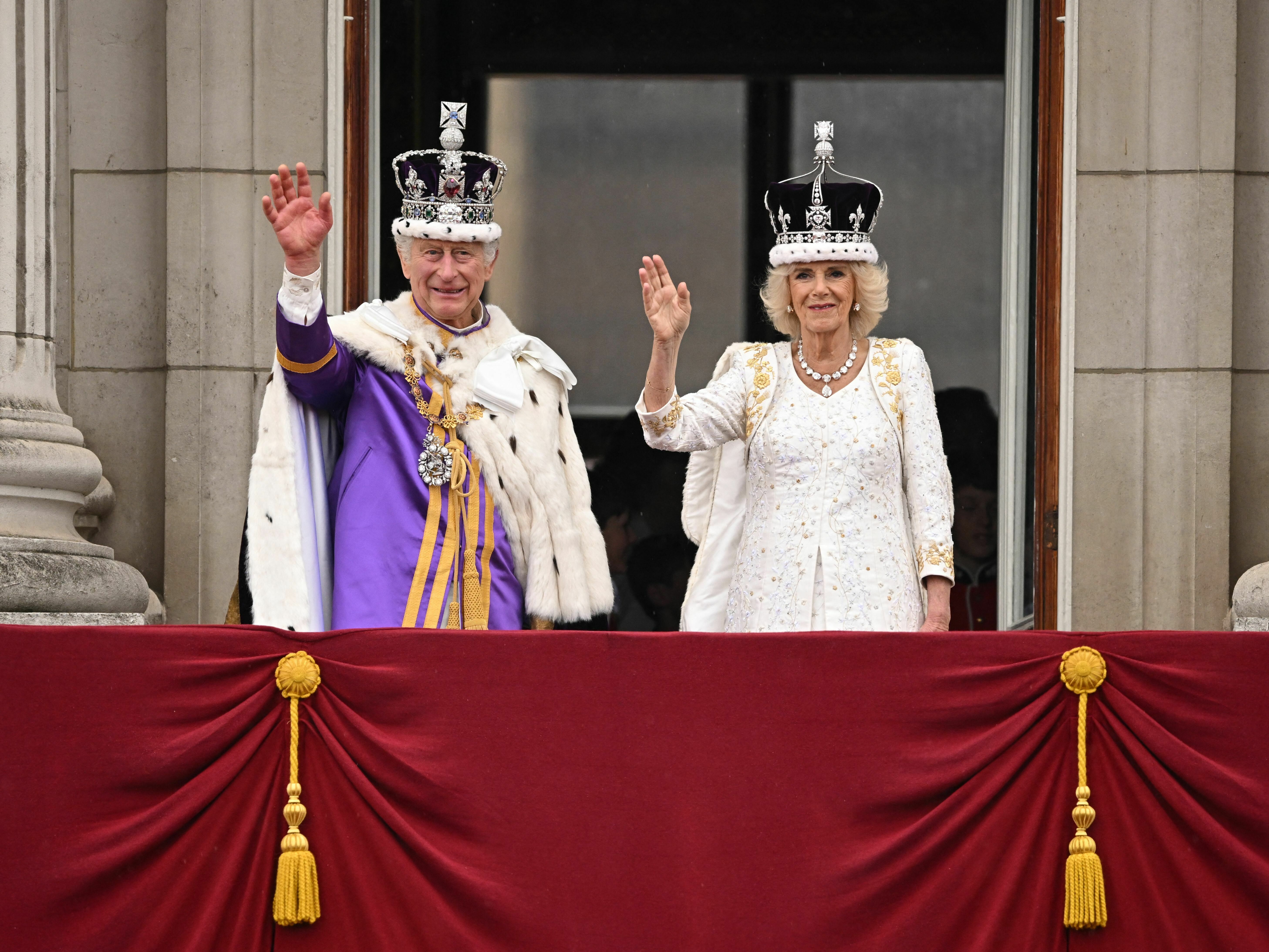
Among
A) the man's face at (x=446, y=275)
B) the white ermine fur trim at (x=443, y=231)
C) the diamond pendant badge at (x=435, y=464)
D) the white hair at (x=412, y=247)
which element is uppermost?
the white ermine fur trim at (x=443, y=231)

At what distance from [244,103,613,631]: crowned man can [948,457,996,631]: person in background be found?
2.36 m

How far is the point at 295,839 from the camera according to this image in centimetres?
333

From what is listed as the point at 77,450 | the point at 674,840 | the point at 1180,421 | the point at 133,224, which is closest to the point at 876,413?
the point at 674,840

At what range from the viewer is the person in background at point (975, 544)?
6.36m

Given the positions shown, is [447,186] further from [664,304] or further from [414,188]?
[664,304]

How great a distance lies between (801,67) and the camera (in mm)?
6598

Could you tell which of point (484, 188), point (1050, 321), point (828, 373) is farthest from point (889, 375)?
point (1050, 321)

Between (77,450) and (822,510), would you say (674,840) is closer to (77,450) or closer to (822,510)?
(822,510)

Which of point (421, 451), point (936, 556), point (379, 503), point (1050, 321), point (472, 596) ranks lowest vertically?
point (472, 596)

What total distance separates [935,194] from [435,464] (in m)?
3.03

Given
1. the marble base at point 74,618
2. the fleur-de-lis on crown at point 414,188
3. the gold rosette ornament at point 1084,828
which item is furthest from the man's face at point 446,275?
the gold rosette ornament at point 1084,828

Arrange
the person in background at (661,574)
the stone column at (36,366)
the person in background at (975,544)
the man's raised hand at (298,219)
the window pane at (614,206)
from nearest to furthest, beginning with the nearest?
the man's raised hand at (298,219) < the stone column at (36,366) < the person in background at (975,544) < the person in background at (661,574) < the window pane at (614,206)

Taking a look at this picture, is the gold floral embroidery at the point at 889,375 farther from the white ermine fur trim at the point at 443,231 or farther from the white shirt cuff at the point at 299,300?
the white shirt cuff at the point at 299,300

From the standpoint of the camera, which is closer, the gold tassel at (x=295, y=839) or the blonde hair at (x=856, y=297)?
the gold tassel at (x=295, y=839)
